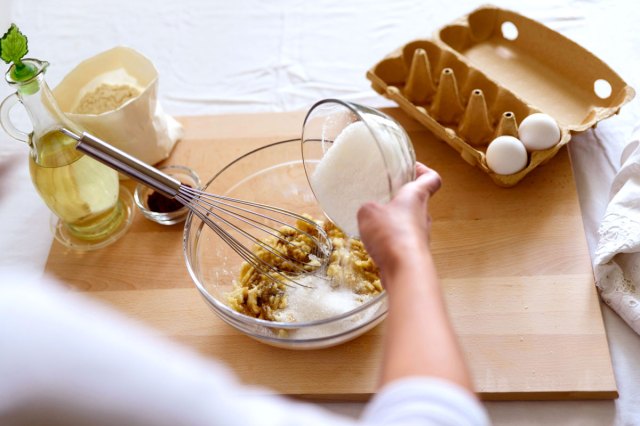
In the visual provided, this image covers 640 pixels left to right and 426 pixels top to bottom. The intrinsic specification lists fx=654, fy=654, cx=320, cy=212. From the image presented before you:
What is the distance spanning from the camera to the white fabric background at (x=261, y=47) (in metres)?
1.04

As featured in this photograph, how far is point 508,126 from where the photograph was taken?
0.93 meters

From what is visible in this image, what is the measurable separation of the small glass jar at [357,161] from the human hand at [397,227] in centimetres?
4

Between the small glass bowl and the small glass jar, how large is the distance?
0.31m

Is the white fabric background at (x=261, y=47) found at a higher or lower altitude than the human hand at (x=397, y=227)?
lower

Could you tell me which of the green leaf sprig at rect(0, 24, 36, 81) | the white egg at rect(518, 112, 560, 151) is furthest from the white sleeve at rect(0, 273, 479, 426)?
the white egg at rect(518, 112, 560, 151)

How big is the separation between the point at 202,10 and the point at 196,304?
0.73 m

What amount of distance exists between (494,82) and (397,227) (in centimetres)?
53

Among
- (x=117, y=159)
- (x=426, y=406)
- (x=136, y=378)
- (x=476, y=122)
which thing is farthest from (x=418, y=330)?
(x=476, y=122)

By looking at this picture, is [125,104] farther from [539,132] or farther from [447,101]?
[539,132]

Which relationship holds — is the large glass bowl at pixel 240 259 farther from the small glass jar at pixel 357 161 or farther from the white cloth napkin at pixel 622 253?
the white cloth napkin at pixel 622 253

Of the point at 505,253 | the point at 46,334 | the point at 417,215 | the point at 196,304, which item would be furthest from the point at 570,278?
the point at 46,334

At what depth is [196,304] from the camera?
2.91 ft

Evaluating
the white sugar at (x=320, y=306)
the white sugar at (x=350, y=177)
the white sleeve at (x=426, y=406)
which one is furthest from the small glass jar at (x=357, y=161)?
the white sleeve at (x=426, y=406)

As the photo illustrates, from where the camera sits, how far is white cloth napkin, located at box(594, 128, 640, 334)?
31.6 inches
